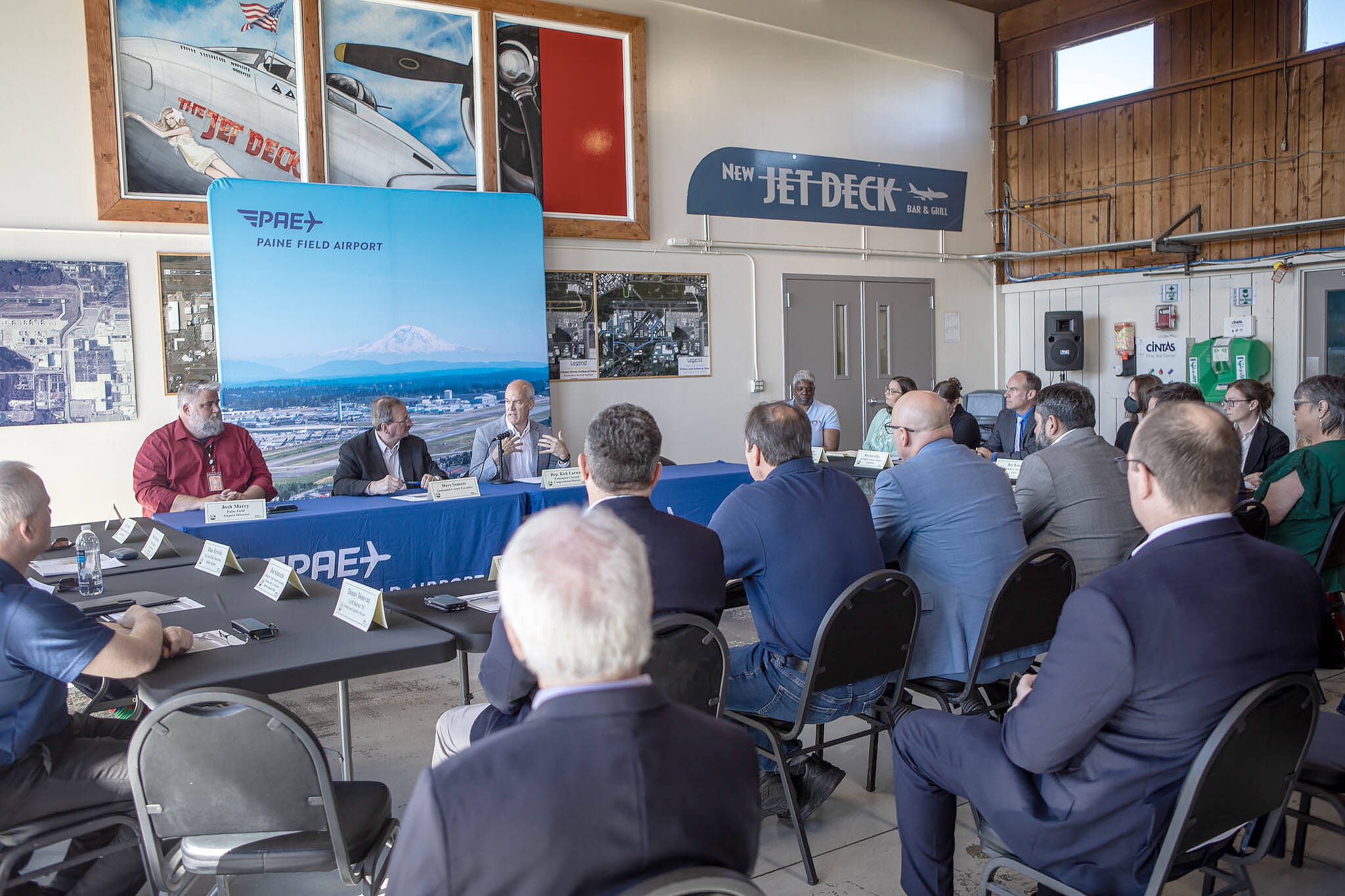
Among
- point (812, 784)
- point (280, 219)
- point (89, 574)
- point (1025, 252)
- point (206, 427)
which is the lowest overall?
point (812, 784)

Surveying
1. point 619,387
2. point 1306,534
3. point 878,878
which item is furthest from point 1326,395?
point 619,387

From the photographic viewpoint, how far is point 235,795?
1740 millimetres

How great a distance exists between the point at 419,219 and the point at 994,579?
470 centimetres

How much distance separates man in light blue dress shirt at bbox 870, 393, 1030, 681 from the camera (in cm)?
277

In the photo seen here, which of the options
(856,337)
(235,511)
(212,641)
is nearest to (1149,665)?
(212,641)

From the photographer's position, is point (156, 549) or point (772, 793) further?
point (156, 549)

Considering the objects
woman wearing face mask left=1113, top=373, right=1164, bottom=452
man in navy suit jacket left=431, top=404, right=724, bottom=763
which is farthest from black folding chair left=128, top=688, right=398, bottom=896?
woman wearing face mask left=1113, top=373, right=1164, bottom=452

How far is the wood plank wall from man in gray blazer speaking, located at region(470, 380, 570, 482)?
6.32 meters

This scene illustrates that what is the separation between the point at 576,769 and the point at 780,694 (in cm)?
160

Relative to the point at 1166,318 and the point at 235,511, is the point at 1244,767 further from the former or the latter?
the point at 1166,318

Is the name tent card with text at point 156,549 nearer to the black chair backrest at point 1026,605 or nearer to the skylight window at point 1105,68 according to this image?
the black chair backrest at point 1026,605

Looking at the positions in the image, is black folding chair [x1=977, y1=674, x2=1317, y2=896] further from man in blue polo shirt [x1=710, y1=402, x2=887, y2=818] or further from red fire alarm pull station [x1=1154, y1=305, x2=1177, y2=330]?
red fire alarm pull station [x1=1154, y1=305, x2=1177, y2=330]

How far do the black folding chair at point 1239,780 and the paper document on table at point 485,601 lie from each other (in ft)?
4.46

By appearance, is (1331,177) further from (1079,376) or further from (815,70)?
(815,70)
